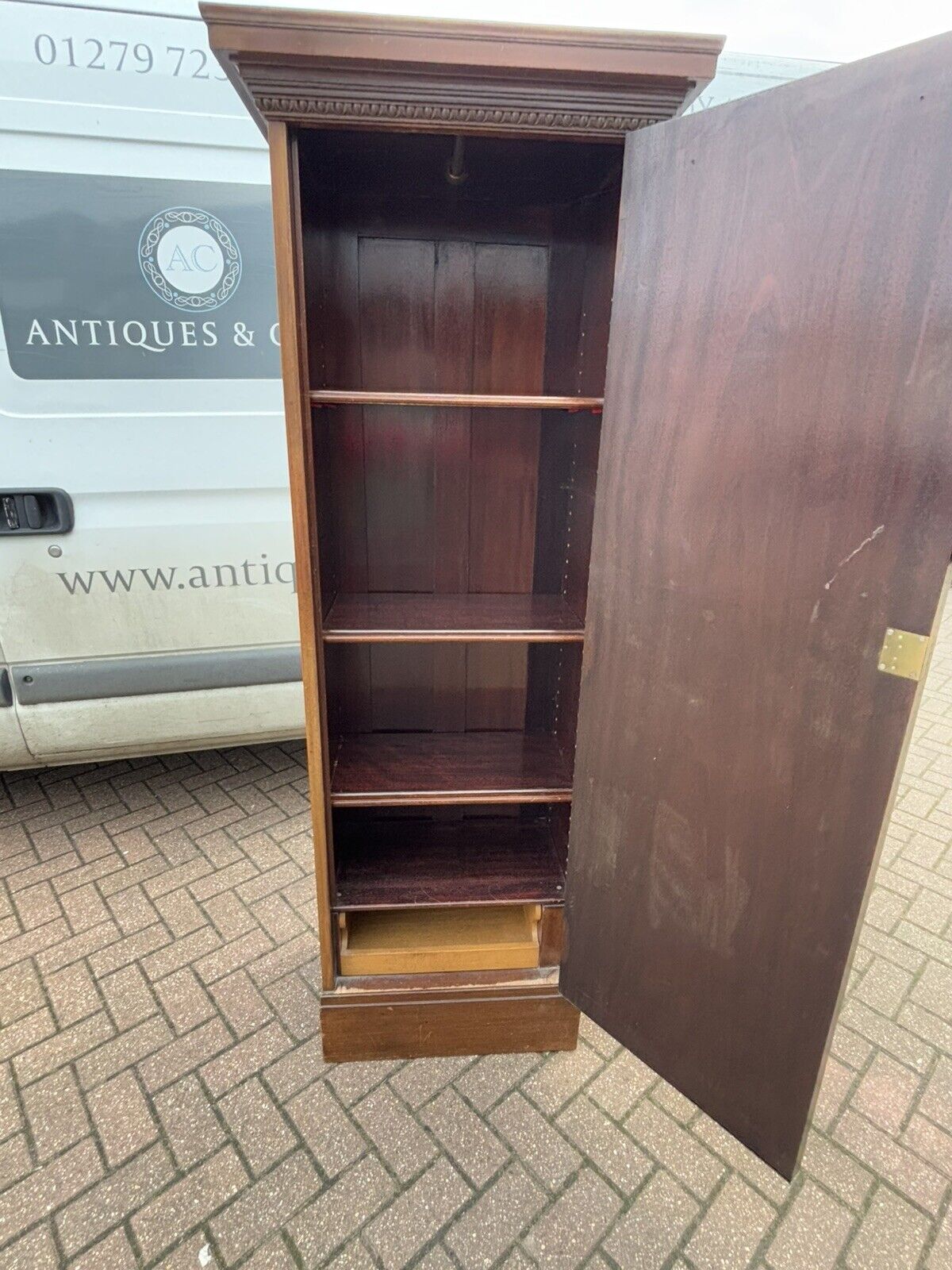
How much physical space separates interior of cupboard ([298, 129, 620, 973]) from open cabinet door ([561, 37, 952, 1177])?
0.72 ft

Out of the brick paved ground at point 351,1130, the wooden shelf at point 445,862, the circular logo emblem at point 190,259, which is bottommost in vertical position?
the brick paved ground at point 351,1130

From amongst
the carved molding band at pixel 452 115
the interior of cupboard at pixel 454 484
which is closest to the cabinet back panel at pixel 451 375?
the interior of cupboard at pixel 454 484

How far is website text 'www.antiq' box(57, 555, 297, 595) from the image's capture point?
2.03 metres

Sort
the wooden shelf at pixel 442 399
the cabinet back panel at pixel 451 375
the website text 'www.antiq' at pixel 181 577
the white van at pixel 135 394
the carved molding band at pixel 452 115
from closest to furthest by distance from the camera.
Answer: the carved molding band at pixel 452 115
the wooden shelf at pixel 442 399
the cabinet back panel at pixel 451 375
the white van at pixel 135 394
the website text 'www.antiq' at pixel 181 577

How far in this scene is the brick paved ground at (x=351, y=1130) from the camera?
4.07ft

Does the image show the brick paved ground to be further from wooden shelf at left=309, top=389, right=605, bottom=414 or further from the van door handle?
wooden shelf at left=309, top=389, right=605, bottom=414

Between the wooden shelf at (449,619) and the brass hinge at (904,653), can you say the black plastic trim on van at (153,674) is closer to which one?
the wooden shelf at (449,619)

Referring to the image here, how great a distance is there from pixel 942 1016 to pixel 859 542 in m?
1.55

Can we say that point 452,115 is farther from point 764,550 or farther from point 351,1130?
point 351,1130

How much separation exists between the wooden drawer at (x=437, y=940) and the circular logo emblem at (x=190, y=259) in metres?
1.71

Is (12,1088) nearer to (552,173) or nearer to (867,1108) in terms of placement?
(867,1108)

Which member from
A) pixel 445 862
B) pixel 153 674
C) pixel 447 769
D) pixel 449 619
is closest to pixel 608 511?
pixel 449 619

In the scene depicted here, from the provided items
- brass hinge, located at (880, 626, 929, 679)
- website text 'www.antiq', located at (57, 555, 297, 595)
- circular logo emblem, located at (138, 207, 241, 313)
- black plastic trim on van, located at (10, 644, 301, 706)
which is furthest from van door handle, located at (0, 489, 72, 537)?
brass hinge, located at (880, 626, 929, 679)

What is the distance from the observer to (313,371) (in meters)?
1.36
